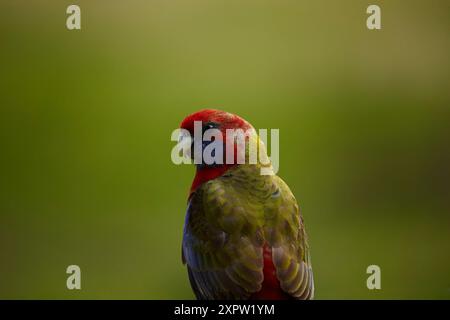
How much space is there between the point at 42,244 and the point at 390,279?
3099mm

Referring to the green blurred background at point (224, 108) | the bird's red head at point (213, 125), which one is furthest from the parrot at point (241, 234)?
the green blurred background at point (224, 108)

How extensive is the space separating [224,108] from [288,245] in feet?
11.5

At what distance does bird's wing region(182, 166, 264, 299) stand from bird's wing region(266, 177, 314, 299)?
6 cm

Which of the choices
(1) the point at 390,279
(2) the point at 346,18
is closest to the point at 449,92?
(2) the point at 346,18

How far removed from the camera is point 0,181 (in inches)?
251

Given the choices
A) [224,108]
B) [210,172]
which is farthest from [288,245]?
[224,108]

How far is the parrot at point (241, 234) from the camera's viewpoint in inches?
99.6

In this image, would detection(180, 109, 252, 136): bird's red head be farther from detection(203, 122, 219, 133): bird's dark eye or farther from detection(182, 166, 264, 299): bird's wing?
detection(182, 166, 264, 299): bird's wing

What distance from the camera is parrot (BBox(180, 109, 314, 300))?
253 cm

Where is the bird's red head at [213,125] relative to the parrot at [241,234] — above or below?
above

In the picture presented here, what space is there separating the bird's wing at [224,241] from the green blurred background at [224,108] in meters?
3.10

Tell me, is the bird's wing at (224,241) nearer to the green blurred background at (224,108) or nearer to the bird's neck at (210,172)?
the bird's neck at (210,172)

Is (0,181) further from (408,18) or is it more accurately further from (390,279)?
(408,18)

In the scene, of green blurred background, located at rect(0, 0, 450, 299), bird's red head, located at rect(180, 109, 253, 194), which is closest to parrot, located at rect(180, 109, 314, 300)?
bird's red head, located at rect(180, 109, 253, 194)
